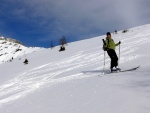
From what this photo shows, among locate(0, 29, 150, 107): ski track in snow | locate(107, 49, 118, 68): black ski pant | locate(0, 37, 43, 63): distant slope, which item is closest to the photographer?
locate(0, 29, 150, 107): ski track in snow

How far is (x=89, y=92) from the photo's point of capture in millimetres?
9484

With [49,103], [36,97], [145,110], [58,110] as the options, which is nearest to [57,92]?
[36,97]

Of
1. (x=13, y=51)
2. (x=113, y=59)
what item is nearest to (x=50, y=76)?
(x=113, y=59)

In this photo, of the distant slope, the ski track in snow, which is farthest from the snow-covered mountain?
the ski track in snow

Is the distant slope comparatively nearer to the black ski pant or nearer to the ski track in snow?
the ski track in snow

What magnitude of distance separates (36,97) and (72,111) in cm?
331

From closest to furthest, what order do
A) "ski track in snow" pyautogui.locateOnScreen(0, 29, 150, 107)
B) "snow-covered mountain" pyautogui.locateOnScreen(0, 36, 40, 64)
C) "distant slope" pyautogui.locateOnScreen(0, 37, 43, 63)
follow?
"ski track in snow" pyautogui.locateOnScreen(0, 29, 150, 107) < "snow-covered mountain" pyautogui.locateOnScreen(0, 36, 40, 64) < "distant slope" pyautogui.locateOnScreen(0, 37, 43, 63)

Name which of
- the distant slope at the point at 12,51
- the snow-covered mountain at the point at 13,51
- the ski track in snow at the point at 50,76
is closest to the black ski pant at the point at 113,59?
the ski track in snow at the point at 50,76

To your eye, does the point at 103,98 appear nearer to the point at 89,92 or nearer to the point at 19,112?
the point at 89,92

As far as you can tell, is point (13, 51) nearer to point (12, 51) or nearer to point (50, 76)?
point (12, 51)

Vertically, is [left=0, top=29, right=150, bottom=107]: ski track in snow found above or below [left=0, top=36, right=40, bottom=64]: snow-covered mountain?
below

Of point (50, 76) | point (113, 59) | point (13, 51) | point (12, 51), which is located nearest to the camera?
point (113, 59)

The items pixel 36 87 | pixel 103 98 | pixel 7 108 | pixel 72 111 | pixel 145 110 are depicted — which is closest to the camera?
pixel 145 110

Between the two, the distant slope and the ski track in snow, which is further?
the distant slope
